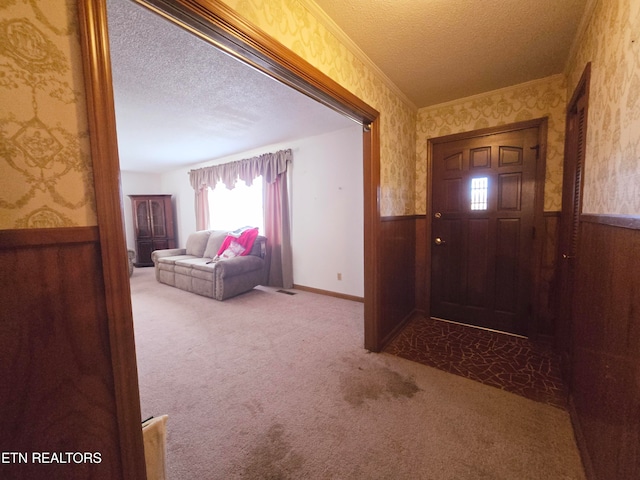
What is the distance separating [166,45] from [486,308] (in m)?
3.53

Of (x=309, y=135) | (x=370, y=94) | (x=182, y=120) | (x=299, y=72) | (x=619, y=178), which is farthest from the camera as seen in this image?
(x=309, y=135)

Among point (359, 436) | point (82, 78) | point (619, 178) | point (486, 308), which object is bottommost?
point (359, 436)

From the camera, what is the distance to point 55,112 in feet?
2.20

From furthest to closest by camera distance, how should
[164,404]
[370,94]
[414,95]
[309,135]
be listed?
[309,135], [414,95], [370,94], [164,404]

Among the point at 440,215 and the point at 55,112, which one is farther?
the point at 440,215

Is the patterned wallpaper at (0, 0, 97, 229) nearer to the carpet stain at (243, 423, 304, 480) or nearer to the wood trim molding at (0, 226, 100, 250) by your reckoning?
the wood trim molding at (0, 226, 100, 250)

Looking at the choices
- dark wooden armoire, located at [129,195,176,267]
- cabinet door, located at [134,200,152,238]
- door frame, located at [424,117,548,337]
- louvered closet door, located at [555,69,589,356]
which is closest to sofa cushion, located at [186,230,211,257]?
dark wooden armoire, located at [129,195,176,267]

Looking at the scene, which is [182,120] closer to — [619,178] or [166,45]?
[166,45]

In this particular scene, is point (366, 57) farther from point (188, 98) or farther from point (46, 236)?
point (46, 236)

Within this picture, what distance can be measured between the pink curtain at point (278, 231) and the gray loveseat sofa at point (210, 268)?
16 cm

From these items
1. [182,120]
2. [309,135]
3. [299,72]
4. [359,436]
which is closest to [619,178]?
[299,72]

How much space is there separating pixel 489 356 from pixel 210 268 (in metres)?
3.43

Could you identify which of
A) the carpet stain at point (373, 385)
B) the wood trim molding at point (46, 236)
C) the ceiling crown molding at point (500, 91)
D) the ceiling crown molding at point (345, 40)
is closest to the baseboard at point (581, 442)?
the carpet stain at point (373, 385)

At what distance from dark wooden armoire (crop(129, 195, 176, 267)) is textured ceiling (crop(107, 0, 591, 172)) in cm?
327
